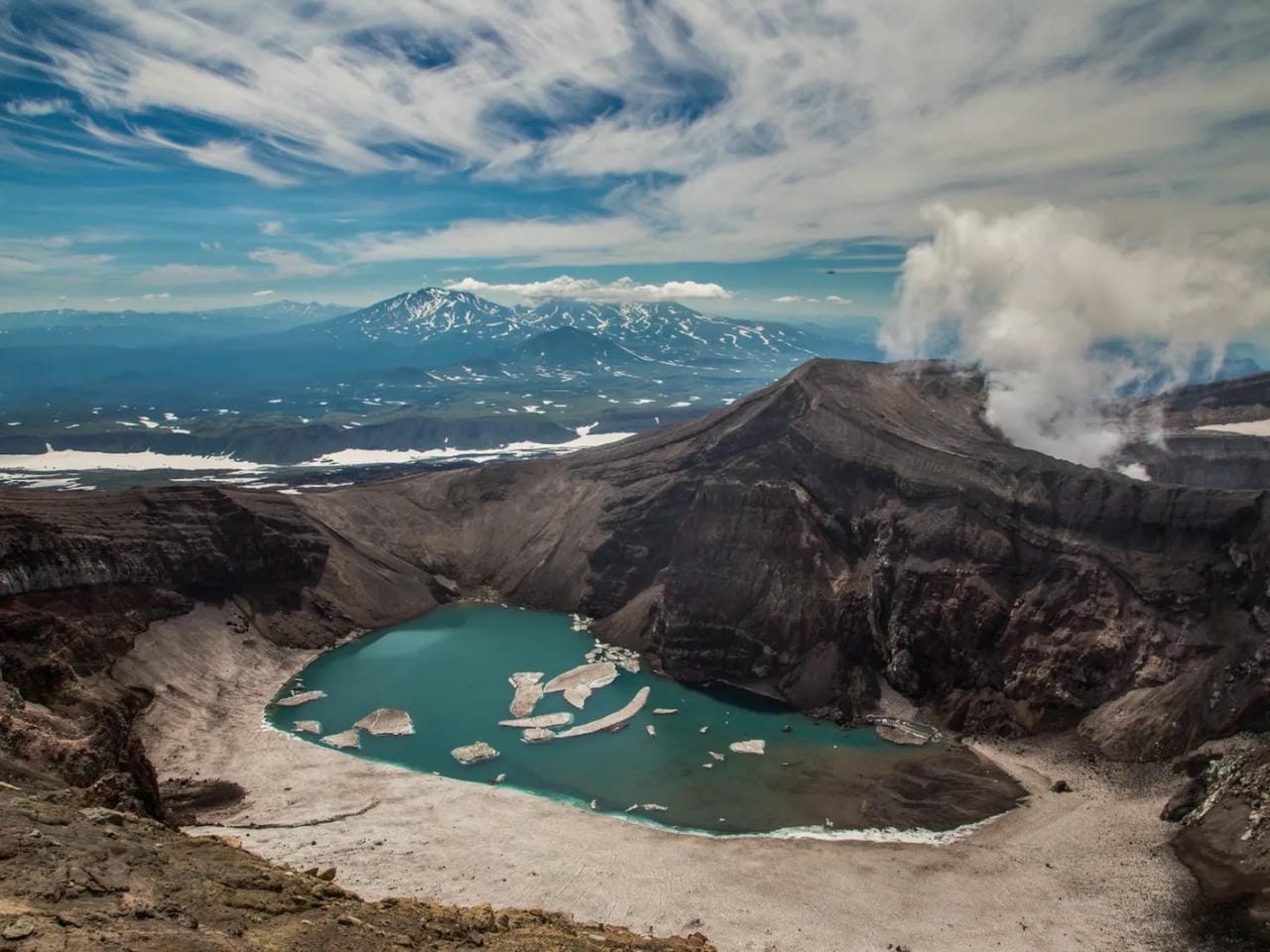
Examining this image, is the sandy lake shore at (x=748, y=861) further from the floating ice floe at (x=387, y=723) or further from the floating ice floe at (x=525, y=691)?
the floating ice floe at (x=525, y=691)

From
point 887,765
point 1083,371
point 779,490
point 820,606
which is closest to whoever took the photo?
point 887,765

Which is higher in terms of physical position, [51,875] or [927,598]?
[51,875]

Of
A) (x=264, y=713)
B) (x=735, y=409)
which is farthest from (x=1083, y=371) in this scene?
(x=264, y=713)

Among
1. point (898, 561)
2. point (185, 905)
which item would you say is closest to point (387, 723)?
point (185, 905)

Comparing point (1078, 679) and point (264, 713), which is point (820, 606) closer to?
point (1078, 679)

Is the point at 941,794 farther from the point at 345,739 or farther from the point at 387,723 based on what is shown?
the point at 345,739

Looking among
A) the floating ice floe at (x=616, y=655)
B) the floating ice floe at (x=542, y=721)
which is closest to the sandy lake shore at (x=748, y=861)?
the floating ice floe at (x=542, y=721)

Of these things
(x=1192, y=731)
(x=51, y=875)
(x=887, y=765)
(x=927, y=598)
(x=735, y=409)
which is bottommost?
(x=887, y=765)
